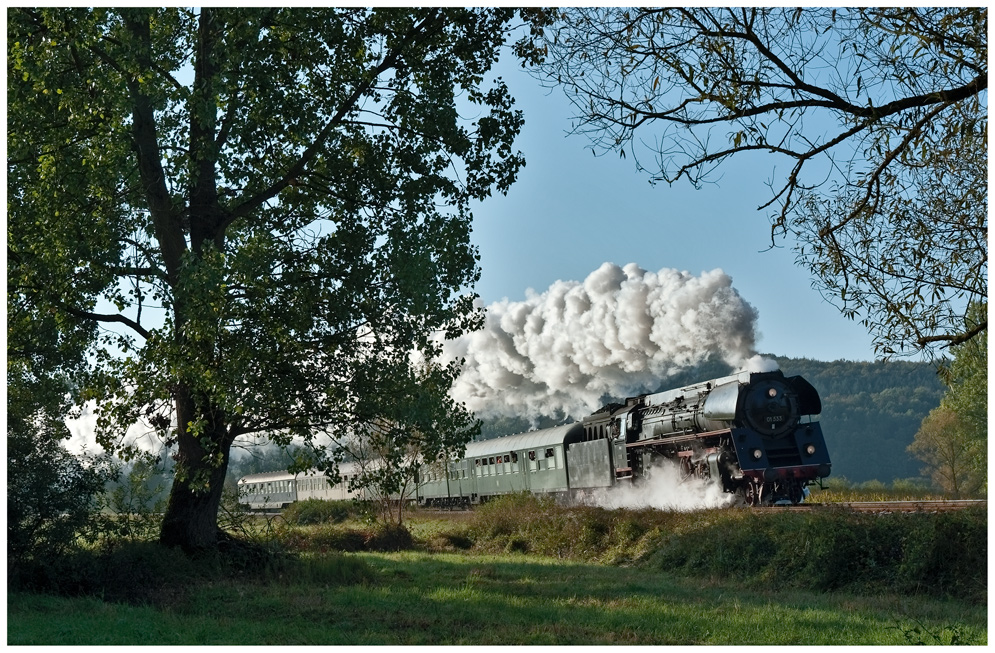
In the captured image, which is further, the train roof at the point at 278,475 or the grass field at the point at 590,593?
the train roof at the point at 278,475

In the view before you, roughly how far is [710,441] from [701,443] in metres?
0.53

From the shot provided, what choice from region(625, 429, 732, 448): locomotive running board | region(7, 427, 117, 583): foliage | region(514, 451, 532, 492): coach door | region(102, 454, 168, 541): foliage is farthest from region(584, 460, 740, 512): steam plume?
region(7, 427, 117, 583): foliage

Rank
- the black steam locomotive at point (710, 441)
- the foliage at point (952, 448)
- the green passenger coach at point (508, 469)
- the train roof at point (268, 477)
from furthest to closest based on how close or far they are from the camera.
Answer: the train roof at point (268, 477) → the foliage at point (952, 448) → the green passenger coach at point (508, 469) → the black steam locomotive at point (710, 441)

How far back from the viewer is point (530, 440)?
3272 cm

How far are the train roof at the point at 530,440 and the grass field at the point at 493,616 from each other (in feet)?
50.0

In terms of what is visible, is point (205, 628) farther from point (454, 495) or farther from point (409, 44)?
point (454, 495)

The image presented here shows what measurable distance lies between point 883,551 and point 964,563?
1.31 metres

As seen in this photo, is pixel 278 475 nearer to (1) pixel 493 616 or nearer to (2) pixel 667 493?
(2) pixel 667 493

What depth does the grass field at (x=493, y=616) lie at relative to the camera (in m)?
9.59

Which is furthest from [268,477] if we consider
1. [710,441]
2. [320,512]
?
[710,441]

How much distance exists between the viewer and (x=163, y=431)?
14328 millimetres

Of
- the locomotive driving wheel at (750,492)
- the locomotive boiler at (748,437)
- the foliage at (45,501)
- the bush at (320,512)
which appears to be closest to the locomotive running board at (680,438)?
the locomotive boiler at (748,437)

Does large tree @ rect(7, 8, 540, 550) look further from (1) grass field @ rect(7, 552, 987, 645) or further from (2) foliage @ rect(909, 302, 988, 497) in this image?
(2) foliage @ rect(909, 302, 988, 497)

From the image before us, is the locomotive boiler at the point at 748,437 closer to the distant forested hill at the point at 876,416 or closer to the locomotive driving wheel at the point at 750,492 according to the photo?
the locomotive driving wheel at the point at 750,492
